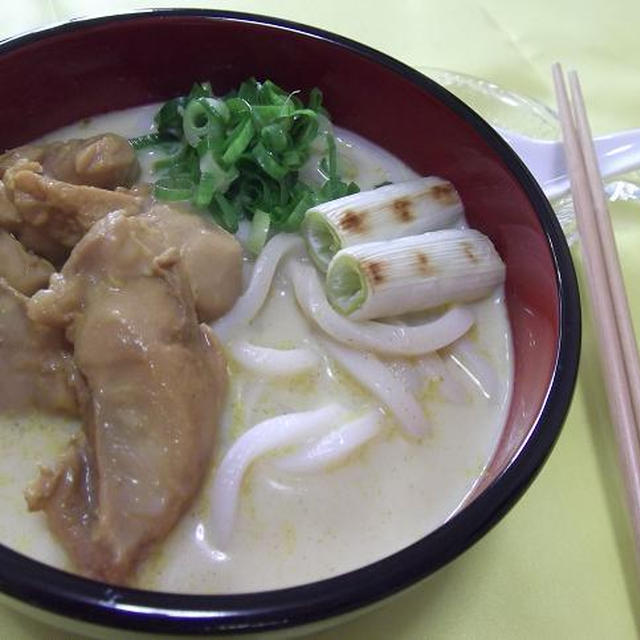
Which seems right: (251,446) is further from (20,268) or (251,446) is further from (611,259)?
(611,259)

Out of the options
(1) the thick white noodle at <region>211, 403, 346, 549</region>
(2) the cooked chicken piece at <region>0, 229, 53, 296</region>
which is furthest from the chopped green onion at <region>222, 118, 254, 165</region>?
(1) the thick white noodle at <region>211, 403, 346, 549</region>

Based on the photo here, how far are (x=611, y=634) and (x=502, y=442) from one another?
32cm

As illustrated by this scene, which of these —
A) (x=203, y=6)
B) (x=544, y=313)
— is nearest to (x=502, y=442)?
(x=544, y=313)

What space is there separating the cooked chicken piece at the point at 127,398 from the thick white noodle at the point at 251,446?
0.14 ft

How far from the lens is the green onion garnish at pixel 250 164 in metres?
1.53

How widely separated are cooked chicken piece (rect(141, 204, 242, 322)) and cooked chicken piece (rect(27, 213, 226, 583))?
66 mm

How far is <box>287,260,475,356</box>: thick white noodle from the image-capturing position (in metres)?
1.42

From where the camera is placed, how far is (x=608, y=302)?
1.49 m

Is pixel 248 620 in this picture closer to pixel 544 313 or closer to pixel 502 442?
pixel 502 442

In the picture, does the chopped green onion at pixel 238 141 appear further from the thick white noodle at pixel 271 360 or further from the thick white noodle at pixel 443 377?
the thick white noodle at pixel 443 377

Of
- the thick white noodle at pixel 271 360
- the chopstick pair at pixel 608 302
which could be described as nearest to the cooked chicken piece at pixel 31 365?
the thick white noodle at pixel 271 360

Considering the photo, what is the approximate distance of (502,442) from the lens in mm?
1338

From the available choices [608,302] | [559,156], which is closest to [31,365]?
[608,302]

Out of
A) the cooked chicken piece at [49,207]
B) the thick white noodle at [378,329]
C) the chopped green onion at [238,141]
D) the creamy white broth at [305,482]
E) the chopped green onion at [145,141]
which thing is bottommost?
the creamy white broth at [305,482]
